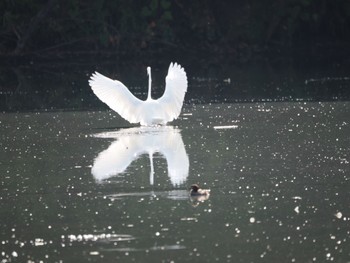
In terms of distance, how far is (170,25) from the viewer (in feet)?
108

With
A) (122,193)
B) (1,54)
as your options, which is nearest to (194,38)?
(1,54)

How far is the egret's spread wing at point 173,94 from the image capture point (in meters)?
15.4

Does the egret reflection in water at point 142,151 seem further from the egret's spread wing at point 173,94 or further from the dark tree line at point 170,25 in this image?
the dark tree line at point 170,25

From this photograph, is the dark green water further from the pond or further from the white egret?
the white egret

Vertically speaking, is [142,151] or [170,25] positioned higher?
[170,25]

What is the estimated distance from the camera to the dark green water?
8.05 m

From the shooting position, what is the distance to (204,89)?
69.8 ft

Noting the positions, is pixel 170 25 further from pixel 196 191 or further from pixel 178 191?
pixel 196 191

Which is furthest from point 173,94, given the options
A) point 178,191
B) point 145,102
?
point 178,191

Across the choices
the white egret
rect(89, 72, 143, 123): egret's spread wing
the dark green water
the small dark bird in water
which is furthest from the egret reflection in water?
the small dark bird in water

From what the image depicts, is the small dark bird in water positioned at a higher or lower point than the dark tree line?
lower

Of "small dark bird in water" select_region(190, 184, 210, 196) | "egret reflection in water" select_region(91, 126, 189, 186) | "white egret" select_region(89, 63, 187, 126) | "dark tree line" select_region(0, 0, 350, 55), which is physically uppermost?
"dark tree line" select_region(0, 0, 350, 55)

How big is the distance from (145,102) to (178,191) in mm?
5440

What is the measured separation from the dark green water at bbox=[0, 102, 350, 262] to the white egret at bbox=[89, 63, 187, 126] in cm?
20
